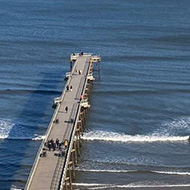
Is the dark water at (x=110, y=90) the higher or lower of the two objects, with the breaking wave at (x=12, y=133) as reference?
higher

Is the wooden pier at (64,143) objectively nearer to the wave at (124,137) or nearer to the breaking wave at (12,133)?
the wave at (124,137)

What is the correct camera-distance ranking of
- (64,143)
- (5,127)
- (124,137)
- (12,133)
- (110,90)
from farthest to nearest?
(110,90) < (5,127) < (12,133) < (124,137) < (64,143)

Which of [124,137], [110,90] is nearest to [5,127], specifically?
[124,137]

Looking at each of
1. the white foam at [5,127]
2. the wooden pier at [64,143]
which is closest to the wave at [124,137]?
the wooden pier at [64,143]

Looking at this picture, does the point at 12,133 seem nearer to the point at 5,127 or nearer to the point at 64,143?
the point at 5,127

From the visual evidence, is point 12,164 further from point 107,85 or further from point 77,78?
point 107,85

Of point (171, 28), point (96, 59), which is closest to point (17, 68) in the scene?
point (96, 59)
